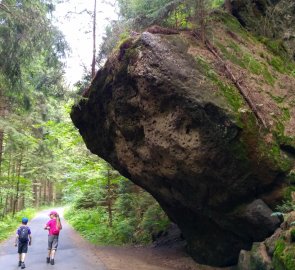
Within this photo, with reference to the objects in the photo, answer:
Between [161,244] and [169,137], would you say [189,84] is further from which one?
[161,244]

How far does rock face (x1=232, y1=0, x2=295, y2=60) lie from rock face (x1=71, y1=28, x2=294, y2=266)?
3.32 meters

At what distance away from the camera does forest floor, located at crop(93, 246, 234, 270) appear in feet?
36.7

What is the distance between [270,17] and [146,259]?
921 centimetres

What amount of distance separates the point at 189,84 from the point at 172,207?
5065mm

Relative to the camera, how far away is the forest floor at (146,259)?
36.7 ft

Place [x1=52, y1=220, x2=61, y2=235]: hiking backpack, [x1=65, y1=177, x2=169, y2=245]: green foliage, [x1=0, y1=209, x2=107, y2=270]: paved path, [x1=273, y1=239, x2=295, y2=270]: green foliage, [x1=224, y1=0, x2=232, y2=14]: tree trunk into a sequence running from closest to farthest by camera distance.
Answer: [x1=273, y1=239, x2=295, y2=270]: green foliage → [x1=0, y1=209, x2=107, y2=270]: paved path → [x1=52, y1=220, x2=61, y2=235]: hiking backpack → [x1=224, y1=0, x2=232, y2=14]: tree trunk → [x1=65, y1=177, x2=169, y2=245]: green foliage

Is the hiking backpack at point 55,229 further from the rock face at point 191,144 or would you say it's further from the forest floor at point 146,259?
the rock face at point 191,144

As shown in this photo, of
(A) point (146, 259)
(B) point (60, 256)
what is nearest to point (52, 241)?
(B) point (60, 256)

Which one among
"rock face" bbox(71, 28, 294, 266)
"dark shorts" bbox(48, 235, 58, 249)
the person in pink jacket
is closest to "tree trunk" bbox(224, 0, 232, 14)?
"rock face" bbox(71, 28, 294, 266)

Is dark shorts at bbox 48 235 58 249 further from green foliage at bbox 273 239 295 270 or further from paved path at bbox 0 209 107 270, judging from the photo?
green foliage at bbox 273 239 295 270

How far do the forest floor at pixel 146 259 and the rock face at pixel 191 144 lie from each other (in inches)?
32.6

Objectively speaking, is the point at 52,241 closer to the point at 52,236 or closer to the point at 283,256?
the point at 52,236

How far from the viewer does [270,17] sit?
11.9m

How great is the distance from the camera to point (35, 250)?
14.5 meters
